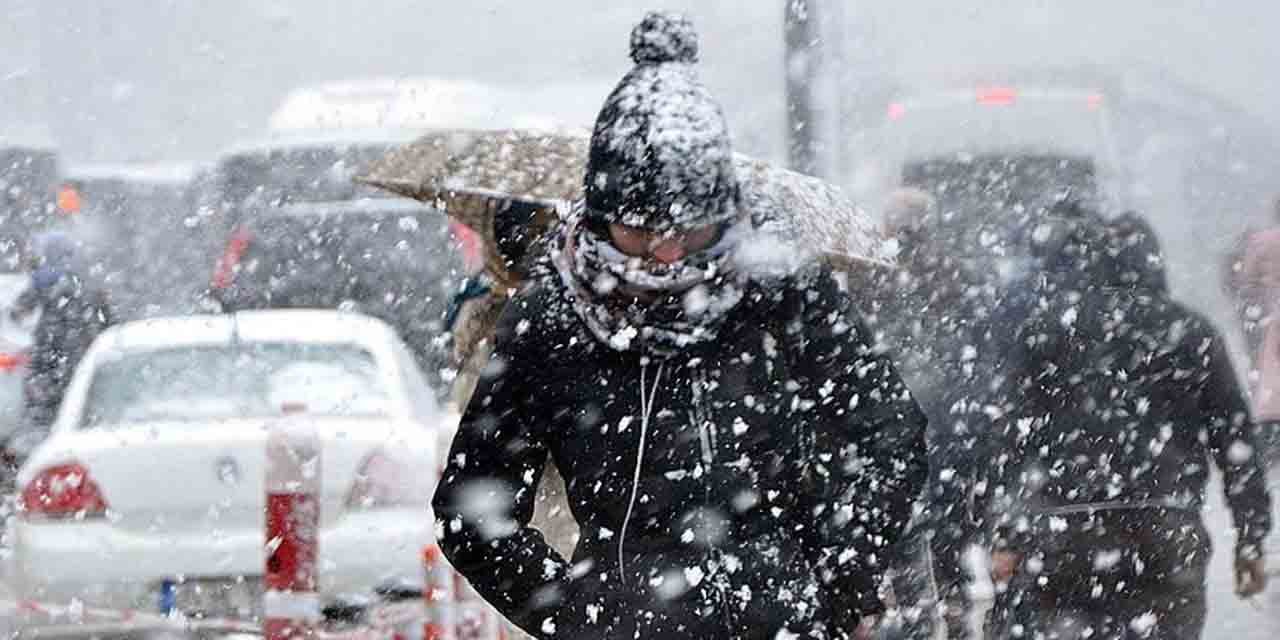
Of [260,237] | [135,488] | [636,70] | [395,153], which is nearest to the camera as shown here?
[636,70]

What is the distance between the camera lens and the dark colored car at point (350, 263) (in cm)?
1611

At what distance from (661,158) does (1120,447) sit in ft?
6.89

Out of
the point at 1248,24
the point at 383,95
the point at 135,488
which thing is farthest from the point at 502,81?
the point at 135,488

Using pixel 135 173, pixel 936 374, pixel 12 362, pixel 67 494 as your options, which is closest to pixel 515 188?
pixel 936 374

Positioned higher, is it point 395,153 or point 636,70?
point 636,70

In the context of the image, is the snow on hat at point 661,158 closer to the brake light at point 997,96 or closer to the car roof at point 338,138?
the car roof at point 338,138

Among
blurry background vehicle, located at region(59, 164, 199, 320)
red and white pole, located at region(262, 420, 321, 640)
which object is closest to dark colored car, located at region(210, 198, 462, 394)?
blurry background vehicle, located at region(59, 164, 199, 320)

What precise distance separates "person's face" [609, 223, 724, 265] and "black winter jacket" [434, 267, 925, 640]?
12 cm

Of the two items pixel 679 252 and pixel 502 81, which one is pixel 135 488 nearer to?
pixel 679 252

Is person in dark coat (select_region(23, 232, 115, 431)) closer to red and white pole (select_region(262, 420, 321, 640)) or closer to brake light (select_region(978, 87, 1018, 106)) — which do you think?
brake light (select_region(978, 87, 1018, 106))

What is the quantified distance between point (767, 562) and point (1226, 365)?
2175 mm

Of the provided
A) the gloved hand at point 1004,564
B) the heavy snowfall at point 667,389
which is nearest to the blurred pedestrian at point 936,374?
the heavy snowfall at point 667,389

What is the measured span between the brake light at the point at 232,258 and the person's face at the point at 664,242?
12343 millimetres

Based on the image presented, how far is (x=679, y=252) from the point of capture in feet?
12.5
